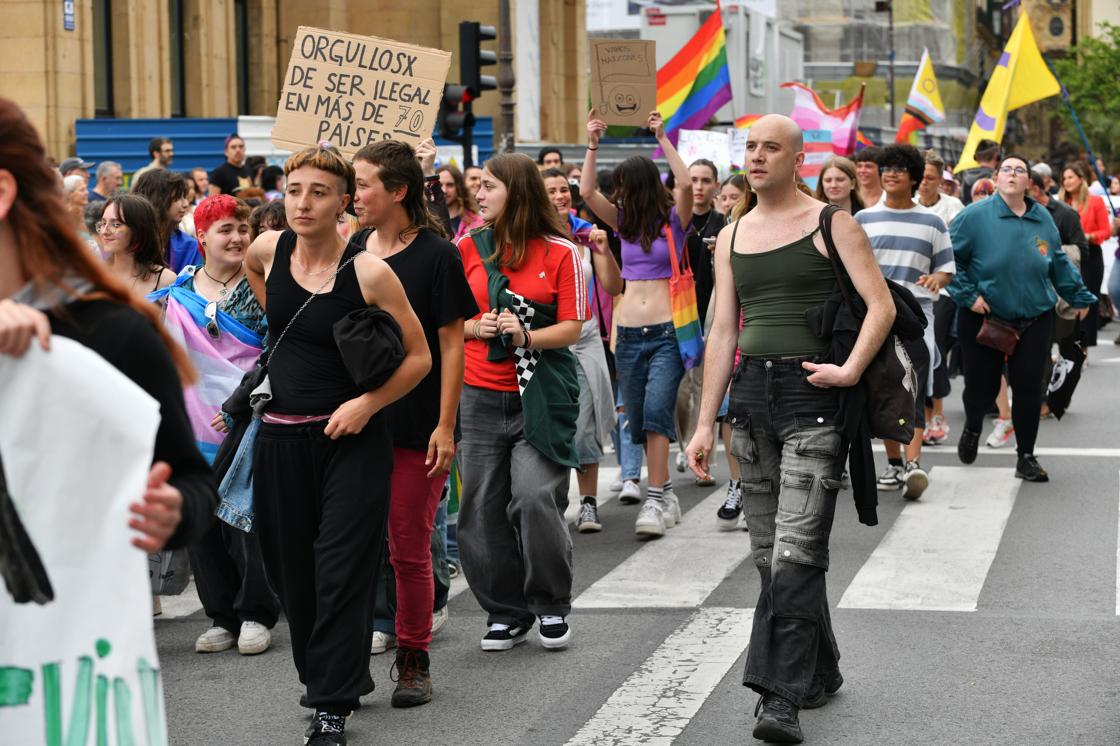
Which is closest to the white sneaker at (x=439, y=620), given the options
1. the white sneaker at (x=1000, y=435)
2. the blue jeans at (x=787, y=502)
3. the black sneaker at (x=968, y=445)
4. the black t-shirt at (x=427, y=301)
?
the black t-shirt at (x=427, y=301)

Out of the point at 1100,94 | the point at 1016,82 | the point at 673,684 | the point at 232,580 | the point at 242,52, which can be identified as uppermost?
the point at 1100,94

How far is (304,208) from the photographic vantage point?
5.42m

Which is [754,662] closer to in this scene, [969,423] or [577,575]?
[577,575]

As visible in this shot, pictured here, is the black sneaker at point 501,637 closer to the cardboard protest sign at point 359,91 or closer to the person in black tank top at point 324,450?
the person in black tank top at point 324,450

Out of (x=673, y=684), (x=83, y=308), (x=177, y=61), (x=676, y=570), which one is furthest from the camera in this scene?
(x=177, y=61)

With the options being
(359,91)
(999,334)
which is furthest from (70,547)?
(999,334)

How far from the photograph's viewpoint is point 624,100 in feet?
41.1

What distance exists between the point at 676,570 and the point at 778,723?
293 centimetres

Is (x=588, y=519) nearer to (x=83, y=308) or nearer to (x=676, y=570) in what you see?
(x=676, y=570)

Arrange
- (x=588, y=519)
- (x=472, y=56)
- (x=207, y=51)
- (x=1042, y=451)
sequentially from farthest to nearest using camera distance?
(x=207, y=51), (x=472, y=56), (x=1042, y=451), (x=588, y=519)

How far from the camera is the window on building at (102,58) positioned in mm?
23516

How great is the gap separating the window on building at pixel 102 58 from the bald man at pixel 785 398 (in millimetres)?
19009

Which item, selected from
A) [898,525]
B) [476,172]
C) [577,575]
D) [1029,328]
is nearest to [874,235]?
[1029,328]

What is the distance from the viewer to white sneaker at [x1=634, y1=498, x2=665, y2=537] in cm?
914
